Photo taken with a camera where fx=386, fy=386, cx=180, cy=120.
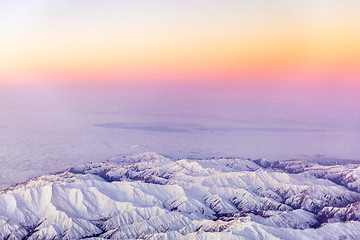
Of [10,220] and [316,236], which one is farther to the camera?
[10,220]

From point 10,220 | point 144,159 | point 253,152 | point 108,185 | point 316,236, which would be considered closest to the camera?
point 316,236

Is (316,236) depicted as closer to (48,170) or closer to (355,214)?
(355,214)

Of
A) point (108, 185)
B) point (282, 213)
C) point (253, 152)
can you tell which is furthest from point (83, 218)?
Answer: point (253, 152)

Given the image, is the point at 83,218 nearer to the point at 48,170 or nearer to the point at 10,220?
the point at 10,220

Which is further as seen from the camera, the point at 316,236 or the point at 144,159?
the point at 144,159

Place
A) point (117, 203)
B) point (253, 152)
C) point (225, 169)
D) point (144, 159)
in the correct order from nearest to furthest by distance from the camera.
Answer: point (117, 203), point (225, 169), point (144, 159), point (253, 152)

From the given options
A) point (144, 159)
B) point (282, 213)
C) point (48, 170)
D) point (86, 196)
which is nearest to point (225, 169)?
point (144, 159)
